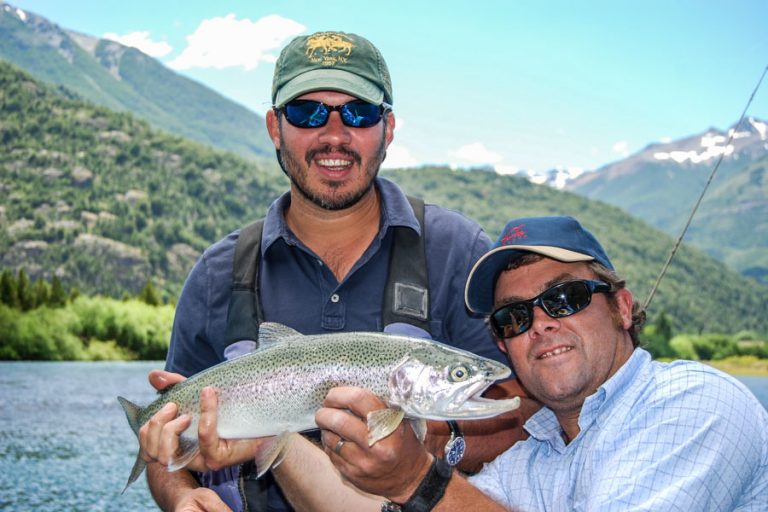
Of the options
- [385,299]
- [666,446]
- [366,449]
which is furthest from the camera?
[385,299]

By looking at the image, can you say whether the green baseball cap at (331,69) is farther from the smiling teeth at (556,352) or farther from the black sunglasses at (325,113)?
the smiling teeth at (556,352)

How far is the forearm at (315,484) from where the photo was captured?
389cm

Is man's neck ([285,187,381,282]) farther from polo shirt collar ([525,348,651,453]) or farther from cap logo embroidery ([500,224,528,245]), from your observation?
polo shirt collar ([525,348,651,453])

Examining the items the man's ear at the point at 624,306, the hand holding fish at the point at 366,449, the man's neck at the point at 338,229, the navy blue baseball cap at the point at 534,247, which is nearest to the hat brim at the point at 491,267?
the navy blue baseball cap at the point at 534,247

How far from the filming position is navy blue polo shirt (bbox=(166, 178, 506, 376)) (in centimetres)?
485

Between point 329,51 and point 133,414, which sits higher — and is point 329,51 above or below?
above

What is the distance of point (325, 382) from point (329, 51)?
2.13 meters

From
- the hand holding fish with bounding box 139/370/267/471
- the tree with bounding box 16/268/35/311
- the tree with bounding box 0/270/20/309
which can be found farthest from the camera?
the tree with bounding box 16/268/35/311

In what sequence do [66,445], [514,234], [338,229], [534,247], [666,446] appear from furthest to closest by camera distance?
[66,445] < [338,229] < [514,234] < [534,247] < [666,446]

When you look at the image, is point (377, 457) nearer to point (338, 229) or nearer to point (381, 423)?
point (381, 423)

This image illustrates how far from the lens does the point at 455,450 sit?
4.40 meters

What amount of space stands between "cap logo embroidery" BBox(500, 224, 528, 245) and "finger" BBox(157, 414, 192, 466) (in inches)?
72.7

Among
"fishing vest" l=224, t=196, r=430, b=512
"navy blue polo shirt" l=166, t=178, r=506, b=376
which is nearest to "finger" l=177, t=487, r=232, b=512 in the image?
"fishing vest" l=224, t=196, r=430, b=512

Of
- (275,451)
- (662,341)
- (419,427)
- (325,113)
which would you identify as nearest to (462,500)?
(419,427)
